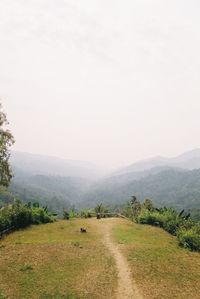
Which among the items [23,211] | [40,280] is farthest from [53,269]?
[23,211]

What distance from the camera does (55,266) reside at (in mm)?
22078

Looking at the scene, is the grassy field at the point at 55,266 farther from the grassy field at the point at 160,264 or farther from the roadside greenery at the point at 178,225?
the roadside greenery at the point at 178,225

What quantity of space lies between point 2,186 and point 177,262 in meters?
19.0

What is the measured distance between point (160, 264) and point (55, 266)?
6.24 m

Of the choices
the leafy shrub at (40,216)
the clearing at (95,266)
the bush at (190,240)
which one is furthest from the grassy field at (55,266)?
the bush at (190,240)

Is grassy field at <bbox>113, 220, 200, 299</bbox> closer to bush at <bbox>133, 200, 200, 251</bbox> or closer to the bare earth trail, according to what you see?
the bare earth trail

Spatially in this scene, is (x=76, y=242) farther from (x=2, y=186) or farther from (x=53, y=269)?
(x=2, y=186)

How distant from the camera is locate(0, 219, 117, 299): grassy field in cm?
1880

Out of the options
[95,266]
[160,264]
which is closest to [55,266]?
[95,266]

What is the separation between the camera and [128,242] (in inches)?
1098

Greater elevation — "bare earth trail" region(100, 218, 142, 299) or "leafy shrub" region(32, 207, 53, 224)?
"leafy shrub" region(32, 207, 53, 224)

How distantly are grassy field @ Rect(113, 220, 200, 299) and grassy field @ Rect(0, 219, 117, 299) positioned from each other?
1520mm

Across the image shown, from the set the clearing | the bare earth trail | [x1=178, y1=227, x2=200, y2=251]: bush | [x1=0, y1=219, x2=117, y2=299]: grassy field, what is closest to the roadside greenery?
[x1=178, y1=227, x2=200, y2=251]: bush

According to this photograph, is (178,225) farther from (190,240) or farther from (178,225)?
(190,240)
